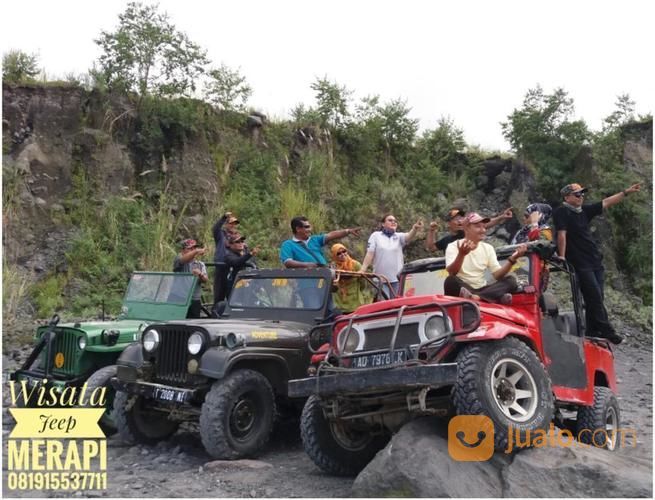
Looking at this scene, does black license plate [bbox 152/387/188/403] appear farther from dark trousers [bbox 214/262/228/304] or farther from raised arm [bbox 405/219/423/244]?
raised arm [bbox 405/219/423/244]

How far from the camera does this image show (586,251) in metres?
7.15

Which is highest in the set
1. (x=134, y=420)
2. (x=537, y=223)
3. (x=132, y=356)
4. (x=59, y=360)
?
(x=537, y=223)

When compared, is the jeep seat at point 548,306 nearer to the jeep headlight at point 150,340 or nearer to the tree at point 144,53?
the jeep headlight at point 150,340

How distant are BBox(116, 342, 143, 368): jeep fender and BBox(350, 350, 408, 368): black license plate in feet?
8.31

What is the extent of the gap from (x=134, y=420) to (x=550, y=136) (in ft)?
49.6

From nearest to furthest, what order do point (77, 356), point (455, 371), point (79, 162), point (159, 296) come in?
point (455, 371) < point (77, 356) < point (159, 296) < point (79, 162)

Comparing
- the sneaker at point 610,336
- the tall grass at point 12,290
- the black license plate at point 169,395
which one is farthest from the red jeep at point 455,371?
the tall grass at point 12,290

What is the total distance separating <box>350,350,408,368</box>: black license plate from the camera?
194 inches

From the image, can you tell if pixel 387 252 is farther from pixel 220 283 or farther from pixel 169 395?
pixel 169 395

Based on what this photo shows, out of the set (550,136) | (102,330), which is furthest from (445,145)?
(102,330)

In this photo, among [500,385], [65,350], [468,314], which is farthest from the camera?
[65,350]

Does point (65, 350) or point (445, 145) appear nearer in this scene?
point (65, 350)

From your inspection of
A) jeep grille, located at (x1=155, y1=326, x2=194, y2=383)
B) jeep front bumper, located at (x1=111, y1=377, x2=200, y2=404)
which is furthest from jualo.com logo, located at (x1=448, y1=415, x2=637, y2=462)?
jeep grille, located at (x1=155, y1=326, x2=194, y2=383)

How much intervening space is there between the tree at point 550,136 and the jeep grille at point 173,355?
1401cm
